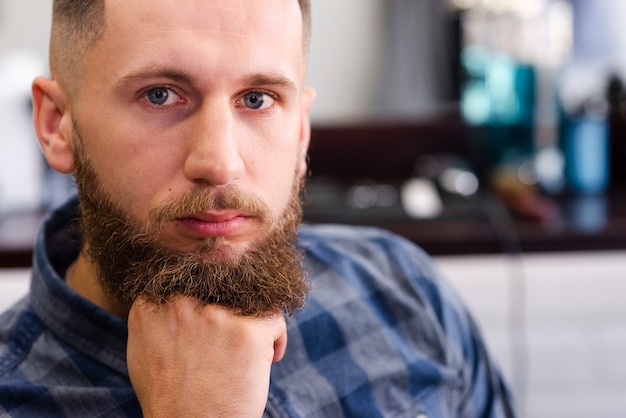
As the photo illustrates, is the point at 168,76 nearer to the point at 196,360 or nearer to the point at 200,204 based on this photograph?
the point at 200,204

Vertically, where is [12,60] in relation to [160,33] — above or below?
below

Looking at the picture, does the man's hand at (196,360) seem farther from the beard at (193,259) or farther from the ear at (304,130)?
the ear at (304,130)

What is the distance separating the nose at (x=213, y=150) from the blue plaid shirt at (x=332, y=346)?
0.76 ft

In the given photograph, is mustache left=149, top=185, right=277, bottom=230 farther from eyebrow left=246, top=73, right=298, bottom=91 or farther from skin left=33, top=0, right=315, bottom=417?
eyebrow left=246, top=73, right=298, bottom=91

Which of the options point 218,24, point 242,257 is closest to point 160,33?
point 218,24

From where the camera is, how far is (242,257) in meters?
0.80

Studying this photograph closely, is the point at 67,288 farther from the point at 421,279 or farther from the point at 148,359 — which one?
the point at 421,279

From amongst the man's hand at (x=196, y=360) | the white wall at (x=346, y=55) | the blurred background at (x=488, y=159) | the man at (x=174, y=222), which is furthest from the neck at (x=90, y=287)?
the white wall at (x=346, y=55)

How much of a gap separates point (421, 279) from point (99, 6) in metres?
0.59

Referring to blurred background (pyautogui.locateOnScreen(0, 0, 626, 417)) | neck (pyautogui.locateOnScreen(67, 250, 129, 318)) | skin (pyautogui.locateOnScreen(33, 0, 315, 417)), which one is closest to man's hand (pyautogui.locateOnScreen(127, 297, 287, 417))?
skin (pyautogui.locateOnScreen(33, 0, 315, 417))

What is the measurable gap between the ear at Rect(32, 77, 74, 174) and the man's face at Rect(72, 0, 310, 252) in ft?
0.15

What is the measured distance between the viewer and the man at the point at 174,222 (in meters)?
0.78

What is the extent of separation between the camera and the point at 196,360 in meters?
0.78

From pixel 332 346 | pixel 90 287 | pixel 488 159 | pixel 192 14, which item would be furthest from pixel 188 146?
pixel 488 159
